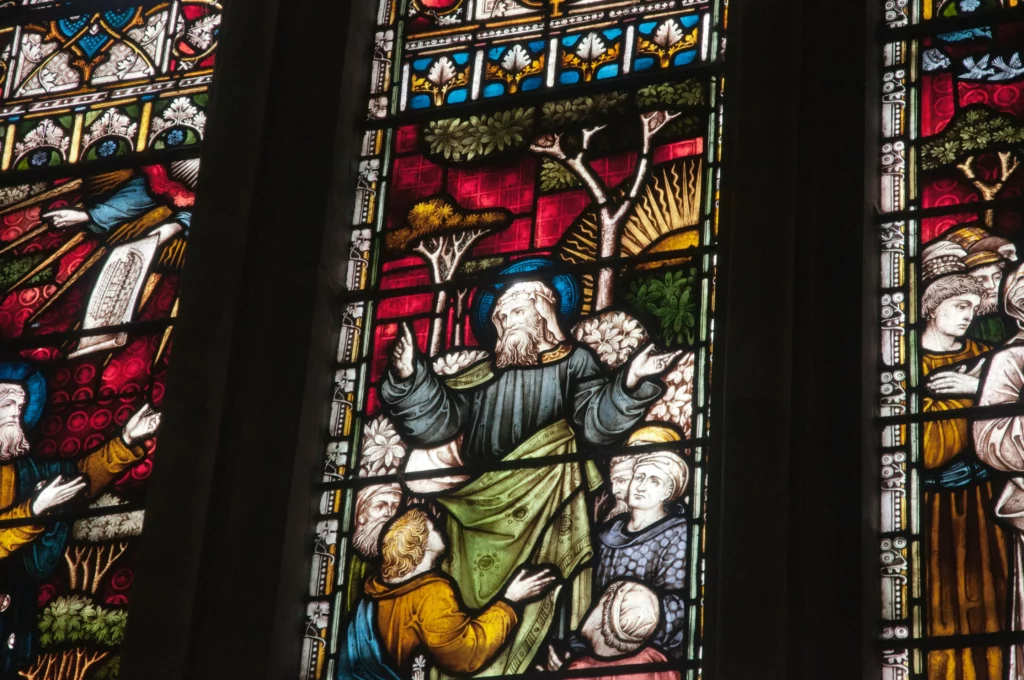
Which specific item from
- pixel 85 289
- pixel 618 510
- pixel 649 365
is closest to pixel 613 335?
pixel 649 365

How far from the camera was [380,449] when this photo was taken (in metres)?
9.49

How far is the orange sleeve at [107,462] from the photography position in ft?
32.1

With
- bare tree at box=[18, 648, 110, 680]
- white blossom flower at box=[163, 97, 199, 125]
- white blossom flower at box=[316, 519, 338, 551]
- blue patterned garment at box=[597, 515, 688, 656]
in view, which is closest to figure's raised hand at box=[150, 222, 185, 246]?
white blossom flower at box=[163, 97, 199, 125]

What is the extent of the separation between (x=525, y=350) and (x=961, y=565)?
1879 mm

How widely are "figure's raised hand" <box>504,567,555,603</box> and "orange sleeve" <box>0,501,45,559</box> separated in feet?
6.35

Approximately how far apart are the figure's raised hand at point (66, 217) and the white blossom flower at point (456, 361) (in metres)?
1.85

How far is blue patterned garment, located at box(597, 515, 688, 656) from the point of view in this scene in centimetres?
876

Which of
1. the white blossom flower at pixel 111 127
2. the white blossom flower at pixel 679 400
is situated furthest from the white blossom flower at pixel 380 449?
the white blossom flower at pixel 111 127

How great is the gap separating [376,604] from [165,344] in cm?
157

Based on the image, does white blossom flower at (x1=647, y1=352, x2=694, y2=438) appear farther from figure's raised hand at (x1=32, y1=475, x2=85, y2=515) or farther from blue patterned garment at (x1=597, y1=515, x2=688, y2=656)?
figure's raised hand at (x1=32, y1=475, x2=85, y2=515)

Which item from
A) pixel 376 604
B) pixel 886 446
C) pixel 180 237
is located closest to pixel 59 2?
pixel 180 237

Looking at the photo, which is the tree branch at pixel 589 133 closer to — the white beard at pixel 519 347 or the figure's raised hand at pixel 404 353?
the white beard at pixel 519 347

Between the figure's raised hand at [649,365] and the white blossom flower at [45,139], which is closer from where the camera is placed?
the figure's raised hand at [649,365]

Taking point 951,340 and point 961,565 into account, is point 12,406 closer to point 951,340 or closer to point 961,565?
point 951,340
